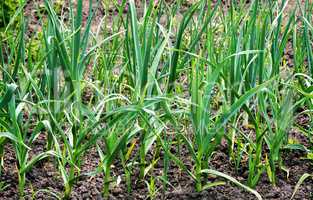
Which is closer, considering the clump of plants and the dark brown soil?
the clump of plants

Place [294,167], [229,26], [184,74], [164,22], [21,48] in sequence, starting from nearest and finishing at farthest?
[21,48], [294,167], [229,26], [184,74], [164,22]

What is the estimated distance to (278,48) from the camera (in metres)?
3.32

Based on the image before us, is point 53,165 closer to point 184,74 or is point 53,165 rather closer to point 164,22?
point 184,74

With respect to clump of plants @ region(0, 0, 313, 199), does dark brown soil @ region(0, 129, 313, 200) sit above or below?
below

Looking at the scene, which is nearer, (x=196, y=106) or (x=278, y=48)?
(x=196, y=106)

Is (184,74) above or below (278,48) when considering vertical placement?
below

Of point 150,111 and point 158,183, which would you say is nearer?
point 150,111

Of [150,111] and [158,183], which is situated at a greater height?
[150,111]

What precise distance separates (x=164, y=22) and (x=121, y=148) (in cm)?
187

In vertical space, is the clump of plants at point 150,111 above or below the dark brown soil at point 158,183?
above

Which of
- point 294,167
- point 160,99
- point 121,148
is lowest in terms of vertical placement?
point 294,167

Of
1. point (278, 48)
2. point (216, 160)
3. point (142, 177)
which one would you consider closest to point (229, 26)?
point (278, 48)

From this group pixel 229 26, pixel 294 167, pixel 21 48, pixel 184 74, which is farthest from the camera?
pixel 184 74

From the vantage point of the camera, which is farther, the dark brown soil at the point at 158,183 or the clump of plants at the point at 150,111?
the dark brown soil at the point at 158,183
